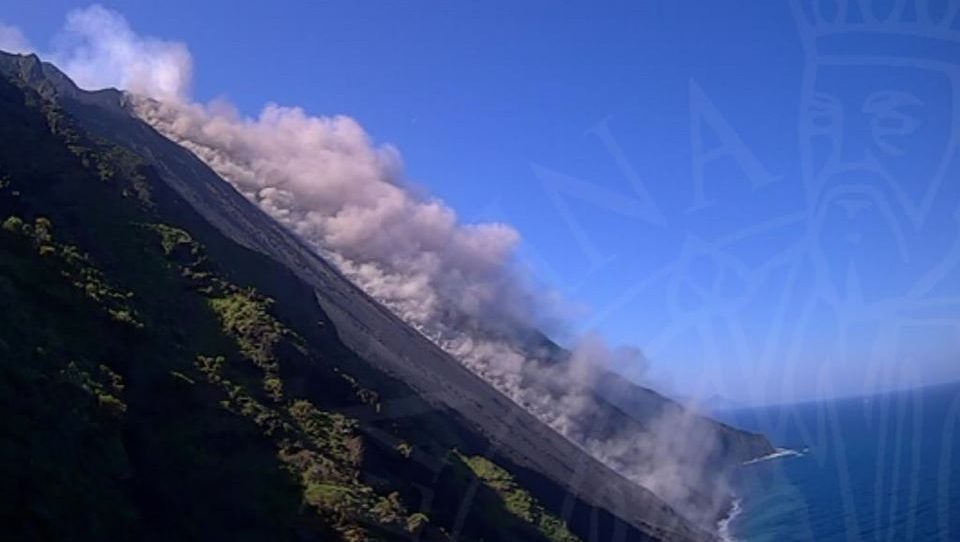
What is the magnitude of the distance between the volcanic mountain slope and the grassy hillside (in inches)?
2.6

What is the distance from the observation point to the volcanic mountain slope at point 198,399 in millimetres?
19266

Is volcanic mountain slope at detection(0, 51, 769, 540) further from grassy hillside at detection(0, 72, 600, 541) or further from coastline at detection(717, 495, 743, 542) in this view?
coastline at detection(717, 495, 743, 542)

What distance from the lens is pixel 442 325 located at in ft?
292

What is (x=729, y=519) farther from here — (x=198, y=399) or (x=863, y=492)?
(x=198, y=399)

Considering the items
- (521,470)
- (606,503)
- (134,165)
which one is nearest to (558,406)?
(606,503)

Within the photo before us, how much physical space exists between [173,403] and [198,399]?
30.0 inches

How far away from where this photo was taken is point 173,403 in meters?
24.4

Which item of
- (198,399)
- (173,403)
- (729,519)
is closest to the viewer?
(173,403)

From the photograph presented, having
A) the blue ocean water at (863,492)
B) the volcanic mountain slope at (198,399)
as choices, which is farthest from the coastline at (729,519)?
the volcanic mountain slope at (198,399)

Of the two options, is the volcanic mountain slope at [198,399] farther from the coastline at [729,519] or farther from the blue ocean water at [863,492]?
the coastline at [729,519]

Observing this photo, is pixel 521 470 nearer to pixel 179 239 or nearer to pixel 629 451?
pixel 179 239

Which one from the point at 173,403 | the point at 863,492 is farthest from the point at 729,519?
the point at 173,403

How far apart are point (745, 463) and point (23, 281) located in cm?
14846

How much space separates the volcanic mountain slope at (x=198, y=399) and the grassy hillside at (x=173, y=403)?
66mm
